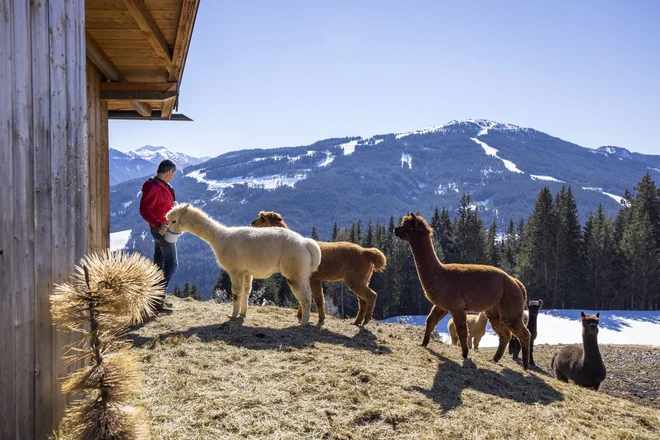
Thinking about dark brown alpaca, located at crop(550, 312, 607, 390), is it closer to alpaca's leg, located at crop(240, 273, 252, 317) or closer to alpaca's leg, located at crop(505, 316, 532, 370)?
alpaca's leg, located at crop(505, 316, 532, 370)

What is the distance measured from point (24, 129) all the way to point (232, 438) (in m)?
2.66

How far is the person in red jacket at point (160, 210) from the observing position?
25.5 ft

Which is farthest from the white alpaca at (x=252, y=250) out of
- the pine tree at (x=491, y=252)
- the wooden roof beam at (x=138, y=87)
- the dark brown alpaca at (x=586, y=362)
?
the pine tree at (x=491, y=252)

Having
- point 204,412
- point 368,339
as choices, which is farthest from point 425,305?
point 204,412

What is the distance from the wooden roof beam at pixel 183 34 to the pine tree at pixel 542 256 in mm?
50853

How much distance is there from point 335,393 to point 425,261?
4.18m

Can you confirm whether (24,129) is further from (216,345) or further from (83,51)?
(216,345)

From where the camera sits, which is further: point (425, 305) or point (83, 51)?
point (425, 305)

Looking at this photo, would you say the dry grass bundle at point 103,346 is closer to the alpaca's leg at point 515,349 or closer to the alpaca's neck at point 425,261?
the alpaca's neck at point 425,261

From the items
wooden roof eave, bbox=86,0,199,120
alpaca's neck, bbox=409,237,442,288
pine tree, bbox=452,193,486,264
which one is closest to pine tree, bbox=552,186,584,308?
pine tree, bbox=452,193,486,264

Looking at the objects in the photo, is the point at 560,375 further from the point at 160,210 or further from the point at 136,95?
the point at 136,95

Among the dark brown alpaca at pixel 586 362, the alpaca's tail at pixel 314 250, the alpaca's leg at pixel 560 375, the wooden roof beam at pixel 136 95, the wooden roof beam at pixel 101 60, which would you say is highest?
the wooden roof beam at pixel 101 60

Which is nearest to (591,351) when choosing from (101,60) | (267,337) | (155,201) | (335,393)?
(267,337)

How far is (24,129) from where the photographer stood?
288cm
